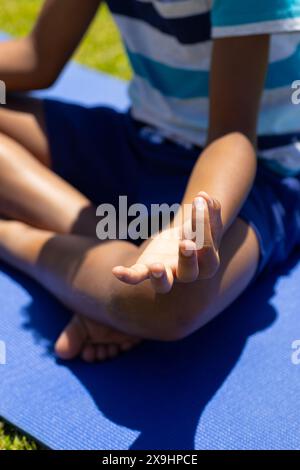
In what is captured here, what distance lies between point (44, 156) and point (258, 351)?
50 centimetres

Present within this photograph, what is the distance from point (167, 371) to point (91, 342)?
121 mm

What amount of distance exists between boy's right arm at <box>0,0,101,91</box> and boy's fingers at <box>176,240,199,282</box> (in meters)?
0.67

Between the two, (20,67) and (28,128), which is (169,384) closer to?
(28,128)

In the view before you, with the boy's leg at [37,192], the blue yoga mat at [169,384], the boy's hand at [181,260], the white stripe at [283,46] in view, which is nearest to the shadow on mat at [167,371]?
the blue yoga mat at [169,384]

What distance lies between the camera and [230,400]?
3.31ft

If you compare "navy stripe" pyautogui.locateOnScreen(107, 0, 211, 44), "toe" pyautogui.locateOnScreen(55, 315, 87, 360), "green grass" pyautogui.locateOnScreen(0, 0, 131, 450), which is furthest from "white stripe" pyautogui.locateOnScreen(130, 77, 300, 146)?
"green grass" pyautogui.locateOnScreen(0, 0, 131, 450)

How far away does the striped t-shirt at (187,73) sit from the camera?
1.13 m

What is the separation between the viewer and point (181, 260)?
2.63ft

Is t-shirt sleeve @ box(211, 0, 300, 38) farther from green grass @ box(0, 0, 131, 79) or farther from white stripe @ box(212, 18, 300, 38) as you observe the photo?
green grass @ box(0, 0, 131, 79)

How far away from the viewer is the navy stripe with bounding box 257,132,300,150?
1.18 meters

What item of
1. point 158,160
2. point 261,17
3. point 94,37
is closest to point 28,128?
point 158,160

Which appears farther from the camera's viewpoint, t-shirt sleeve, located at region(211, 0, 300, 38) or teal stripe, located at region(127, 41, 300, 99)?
teal stripe, located at region(127, 41, 300, 99)

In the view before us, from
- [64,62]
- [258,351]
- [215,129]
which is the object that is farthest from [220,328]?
[64,62]

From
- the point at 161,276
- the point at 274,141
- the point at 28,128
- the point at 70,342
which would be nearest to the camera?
the point at 161,276
